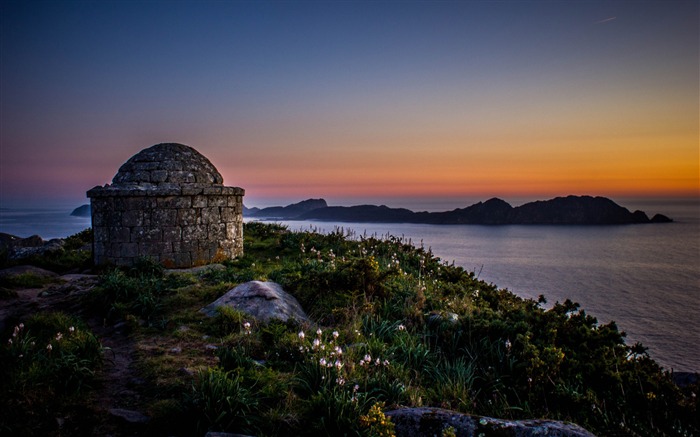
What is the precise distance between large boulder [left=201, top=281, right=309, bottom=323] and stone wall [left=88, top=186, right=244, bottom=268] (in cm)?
546

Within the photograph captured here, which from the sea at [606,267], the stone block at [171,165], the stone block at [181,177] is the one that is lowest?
the sea at [606,267]

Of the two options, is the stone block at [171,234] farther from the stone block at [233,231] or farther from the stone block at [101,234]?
the stone block at [101,234]

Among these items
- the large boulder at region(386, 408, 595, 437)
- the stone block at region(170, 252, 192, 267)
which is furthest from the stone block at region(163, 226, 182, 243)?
the large boulder at region(386, 408, 595, 437)

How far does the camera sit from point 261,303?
22.8 feet

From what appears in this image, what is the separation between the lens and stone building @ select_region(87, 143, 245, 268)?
39.1 feet

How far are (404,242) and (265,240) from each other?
6373 mm

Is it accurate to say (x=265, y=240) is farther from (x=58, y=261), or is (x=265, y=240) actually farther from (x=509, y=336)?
(x=509, y=336)

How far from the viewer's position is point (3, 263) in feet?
44.1

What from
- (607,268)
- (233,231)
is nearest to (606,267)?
(607,268)

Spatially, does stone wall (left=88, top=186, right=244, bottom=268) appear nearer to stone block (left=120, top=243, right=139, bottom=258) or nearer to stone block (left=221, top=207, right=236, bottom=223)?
stone block (left=120, top=243, right=139, bottom=258)

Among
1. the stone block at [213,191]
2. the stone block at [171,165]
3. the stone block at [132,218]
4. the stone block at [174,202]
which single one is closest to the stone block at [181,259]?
the stone block at [132,218]

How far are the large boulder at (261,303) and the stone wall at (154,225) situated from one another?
5.46 meters

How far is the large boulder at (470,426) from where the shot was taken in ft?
10.3

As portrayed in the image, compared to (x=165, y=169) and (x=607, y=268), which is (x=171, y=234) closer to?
(x=165, y=169)
